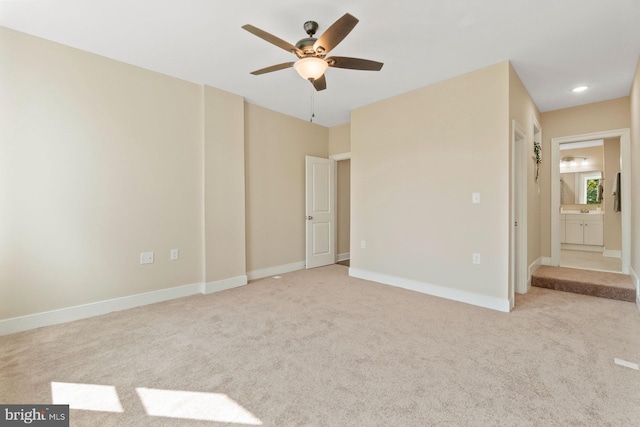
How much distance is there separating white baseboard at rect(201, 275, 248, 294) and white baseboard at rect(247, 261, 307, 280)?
29 cm

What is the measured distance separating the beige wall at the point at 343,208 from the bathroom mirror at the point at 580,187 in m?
5.76

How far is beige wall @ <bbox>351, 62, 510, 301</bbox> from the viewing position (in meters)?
3.04

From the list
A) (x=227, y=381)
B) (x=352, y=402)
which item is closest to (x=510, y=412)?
(x=352, y=402)

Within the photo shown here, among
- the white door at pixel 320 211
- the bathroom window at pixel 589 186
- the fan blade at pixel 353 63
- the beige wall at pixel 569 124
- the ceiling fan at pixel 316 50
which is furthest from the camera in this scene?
the bathroom window at pixel 589 186

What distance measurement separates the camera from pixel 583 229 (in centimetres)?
612

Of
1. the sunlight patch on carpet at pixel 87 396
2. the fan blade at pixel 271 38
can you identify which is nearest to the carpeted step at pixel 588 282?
the fan blade at pixel 271 38

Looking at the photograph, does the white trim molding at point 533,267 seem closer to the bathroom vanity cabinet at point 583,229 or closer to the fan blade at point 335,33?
the bathroom vanity cabinet at point 583,229

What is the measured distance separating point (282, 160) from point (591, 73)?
421cm

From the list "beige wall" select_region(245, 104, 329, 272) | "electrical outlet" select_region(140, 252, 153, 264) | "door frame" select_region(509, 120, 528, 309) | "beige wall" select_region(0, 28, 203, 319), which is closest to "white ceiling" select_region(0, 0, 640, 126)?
"beige wall" select_region(0, 28, 203, 319)

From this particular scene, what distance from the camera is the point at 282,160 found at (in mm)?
4777

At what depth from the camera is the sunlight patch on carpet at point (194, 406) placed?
4.87ft

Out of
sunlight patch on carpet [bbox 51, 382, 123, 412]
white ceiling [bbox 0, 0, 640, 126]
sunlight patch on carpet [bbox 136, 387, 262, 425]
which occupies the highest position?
white ceiling [bbox 0, 0, 640, 126]

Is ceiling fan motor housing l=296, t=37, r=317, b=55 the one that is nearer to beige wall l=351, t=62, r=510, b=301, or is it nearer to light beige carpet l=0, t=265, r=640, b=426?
beige wall l=351, t=62, r=510, b=301

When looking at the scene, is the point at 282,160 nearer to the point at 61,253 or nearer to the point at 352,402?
the point at 61,253
